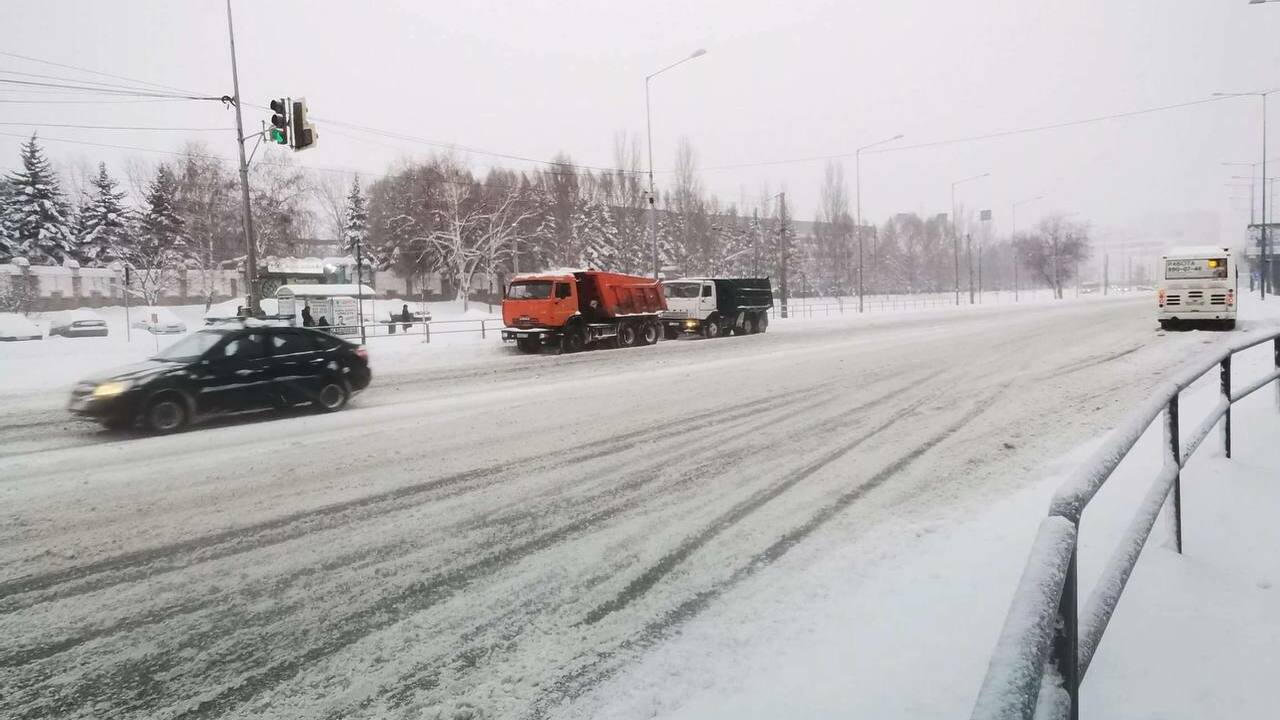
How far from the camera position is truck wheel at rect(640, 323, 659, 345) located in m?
26.2

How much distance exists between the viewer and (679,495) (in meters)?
A: 6.07

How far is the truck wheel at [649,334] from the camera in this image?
2617 cm

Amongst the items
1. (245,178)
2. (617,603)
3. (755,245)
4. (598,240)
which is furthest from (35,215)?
(617,603)

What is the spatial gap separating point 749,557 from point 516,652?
179cm

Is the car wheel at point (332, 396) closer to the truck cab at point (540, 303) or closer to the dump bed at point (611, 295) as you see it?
the truck cab at point (540, 303)

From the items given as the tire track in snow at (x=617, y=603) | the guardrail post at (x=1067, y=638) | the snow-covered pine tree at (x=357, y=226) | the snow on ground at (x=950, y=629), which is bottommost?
the snow on ground at (x=950, y=629)

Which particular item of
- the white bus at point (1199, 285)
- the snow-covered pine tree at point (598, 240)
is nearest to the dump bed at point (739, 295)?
the white bus at point (1199, 285)

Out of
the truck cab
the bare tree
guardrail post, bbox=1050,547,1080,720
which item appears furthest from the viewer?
the bare tree

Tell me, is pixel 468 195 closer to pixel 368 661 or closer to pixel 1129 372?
pixel 1129 372

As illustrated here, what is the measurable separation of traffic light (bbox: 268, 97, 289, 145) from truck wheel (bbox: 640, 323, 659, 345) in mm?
13773

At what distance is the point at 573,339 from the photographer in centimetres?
2327

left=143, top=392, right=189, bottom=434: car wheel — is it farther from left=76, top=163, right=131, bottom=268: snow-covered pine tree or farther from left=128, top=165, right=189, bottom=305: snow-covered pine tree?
left=76, top=163, right=131, bottom=268: snow-covered pine tree

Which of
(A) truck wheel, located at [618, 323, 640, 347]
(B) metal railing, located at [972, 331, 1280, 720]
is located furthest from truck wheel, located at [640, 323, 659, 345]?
(B) metal railing, located at [972, 331, 1280, 720]

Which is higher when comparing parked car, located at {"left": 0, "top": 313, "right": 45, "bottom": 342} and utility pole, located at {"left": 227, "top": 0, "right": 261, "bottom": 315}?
utility pole, located at {"left": 227, "top": 0, "right": 261, "bottom": 315}
